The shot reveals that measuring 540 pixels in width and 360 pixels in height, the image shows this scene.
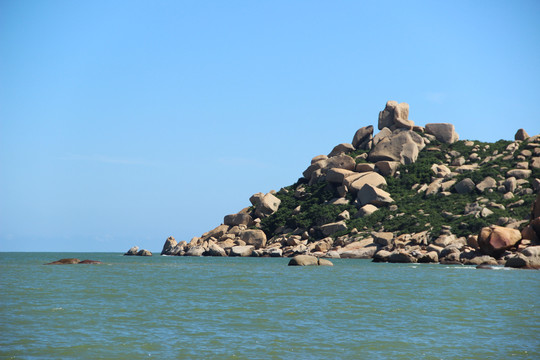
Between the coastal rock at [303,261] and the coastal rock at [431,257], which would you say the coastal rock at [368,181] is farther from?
the coastal rock at [303,261]

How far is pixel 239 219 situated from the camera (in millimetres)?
119562

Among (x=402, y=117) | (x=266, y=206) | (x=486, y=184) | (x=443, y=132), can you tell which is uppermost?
(x=402, y=117)

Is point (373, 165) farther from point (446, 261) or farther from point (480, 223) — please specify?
point (446, 261)

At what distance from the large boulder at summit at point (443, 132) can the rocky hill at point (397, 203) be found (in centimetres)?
22

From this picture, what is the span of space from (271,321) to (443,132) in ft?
378

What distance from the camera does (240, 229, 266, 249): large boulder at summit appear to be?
107625mm

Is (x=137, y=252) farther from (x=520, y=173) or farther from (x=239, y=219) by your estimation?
(x=520, y=173)

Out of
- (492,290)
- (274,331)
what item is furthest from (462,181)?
(274,331)

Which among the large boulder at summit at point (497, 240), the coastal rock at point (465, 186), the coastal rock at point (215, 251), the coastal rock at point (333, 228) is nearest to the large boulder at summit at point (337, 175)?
the coastal rock at point (333, 228)

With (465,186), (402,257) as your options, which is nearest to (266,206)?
(465,186)

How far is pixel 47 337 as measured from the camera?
65.5ft

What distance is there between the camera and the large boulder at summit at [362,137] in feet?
436

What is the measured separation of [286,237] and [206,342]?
8814cm

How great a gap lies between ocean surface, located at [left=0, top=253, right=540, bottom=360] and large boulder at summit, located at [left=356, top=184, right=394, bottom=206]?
65.5 m
